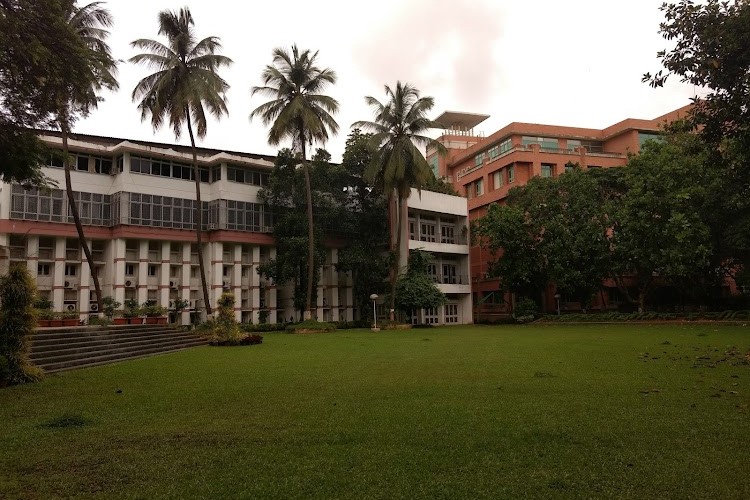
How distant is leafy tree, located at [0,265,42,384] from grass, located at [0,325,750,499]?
666 mm

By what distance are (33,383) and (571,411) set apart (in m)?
9.94

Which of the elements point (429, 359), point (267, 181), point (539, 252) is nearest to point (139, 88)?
point (267, 181)

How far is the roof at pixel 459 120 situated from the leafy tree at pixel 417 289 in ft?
96.7

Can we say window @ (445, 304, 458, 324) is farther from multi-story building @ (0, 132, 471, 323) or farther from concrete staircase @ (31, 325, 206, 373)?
concrete staircase @ (31, 325, 206, 373)

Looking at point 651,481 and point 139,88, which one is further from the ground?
point 139,88

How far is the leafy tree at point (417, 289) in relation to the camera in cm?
3728

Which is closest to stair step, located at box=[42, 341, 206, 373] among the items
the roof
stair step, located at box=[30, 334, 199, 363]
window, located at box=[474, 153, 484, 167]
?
stair step, located at box=[30, 334, 199, 363]

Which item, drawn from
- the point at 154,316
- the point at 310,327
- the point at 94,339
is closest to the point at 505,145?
the point at 310,327

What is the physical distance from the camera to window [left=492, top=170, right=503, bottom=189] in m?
50.0

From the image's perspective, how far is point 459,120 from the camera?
214ft

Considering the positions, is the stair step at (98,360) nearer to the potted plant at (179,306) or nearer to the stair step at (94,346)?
the stair step at (94,346)

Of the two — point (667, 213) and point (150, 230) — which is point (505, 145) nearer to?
point (667, 213)

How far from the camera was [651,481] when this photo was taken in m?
4.16

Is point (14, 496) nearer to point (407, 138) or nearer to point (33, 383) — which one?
point (33, 383)
